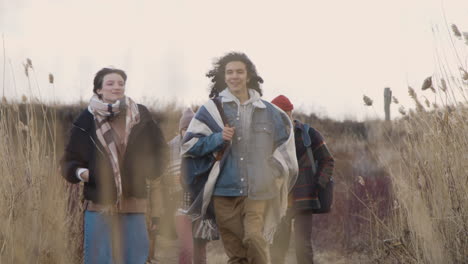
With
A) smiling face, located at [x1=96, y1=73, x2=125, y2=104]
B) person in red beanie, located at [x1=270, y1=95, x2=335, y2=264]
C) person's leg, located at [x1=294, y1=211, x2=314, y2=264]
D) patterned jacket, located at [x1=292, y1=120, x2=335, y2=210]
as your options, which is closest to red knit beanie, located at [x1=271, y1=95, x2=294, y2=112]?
person in red beanie, located at [x1=270, y1=95, x2=335, y2=264]

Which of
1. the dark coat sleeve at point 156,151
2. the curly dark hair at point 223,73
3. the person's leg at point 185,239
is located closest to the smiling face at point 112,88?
the dark coat sleeve at point 156,151

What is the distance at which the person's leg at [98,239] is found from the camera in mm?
4590

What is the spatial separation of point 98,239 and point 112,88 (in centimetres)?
102

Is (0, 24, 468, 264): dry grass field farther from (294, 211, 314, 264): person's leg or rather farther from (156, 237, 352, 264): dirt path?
(156, 237, 352, 264): dirt path

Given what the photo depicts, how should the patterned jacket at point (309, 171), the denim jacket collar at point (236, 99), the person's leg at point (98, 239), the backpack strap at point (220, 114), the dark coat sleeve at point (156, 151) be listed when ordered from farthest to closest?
the patterned jacket at point (309, 171), the denim jacket collar at point (236, 99), the backpack strap at point (220, 114), the dark coat sleeve at point (156, 151), the person's leg at point (98, 239)

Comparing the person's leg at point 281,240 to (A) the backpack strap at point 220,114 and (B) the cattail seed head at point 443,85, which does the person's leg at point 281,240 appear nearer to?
(A) the backpack strap at point 220,114

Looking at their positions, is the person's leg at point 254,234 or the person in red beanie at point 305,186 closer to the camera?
the person's leg at point 254,234

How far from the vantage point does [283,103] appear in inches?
273

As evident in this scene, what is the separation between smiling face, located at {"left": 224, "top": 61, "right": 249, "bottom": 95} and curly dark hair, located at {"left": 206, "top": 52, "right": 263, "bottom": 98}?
0.11 m

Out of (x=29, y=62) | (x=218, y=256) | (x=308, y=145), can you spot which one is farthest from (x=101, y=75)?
(x=218, y=256)

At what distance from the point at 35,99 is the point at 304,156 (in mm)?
2711

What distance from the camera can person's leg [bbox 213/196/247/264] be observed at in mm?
5098

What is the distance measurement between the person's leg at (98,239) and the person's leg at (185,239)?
1.87m

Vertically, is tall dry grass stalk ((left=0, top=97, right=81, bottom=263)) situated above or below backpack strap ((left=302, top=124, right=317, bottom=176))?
below
